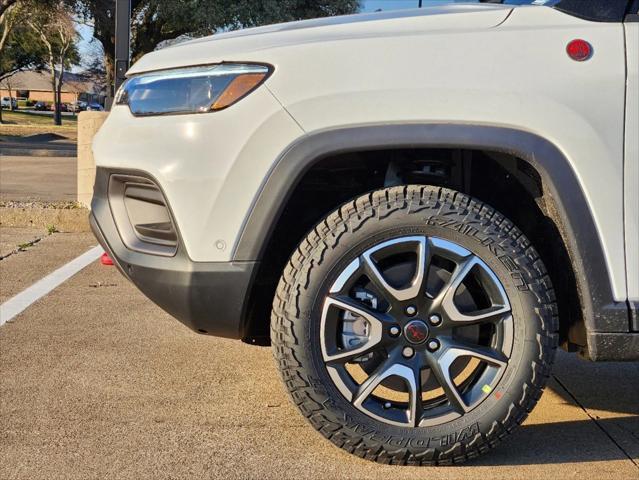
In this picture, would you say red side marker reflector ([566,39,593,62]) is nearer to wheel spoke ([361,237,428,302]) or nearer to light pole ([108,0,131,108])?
wheel spoke ([361,237,428,302])

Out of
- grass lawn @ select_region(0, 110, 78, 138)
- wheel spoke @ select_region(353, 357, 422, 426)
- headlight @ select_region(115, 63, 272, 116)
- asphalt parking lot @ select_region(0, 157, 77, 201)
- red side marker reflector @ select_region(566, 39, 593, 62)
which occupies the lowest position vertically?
grass lawn @ select_region(0, 110, 78, 138)

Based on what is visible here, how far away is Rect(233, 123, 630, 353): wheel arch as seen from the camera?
2398mm

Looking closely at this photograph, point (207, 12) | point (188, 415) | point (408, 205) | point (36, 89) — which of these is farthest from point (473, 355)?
point (36, 89)

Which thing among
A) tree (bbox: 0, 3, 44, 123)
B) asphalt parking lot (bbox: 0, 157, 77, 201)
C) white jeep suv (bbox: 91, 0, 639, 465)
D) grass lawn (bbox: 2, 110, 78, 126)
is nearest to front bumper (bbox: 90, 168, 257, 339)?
white jeep suv (bbox: 91, 0, 639, 465)

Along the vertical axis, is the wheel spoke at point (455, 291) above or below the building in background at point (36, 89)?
above

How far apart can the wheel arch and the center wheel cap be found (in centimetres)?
54

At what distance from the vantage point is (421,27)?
2480 mm

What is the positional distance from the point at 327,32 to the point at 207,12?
64.7ft

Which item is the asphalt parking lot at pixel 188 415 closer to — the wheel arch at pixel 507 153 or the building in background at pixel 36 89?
the wheel arch at pixel 507 153

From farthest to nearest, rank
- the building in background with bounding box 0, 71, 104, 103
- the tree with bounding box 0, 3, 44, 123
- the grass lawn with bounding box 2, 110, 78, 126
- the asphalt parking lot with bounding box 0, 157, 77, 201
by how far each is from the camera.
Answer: the building in background with bounding box 0, 71, 104, 103 < the grass lawn with bounding box 2, 110, 78, 126 < the tree with bounding box 0, 3, 44, 123 < the asphalt parking lot with bounding box 0, 157, 77, 201

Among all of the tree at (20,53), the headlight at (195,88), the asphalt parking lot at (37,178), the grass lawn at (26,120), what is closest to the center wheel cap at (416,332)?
the headlight at (195,88)

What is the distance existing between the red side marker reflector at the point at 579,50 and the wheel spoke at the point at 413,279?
0.78 meters

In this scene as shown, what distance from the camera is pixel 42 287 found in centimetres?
501

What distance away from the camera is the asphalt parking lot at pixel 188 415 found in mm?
2590
